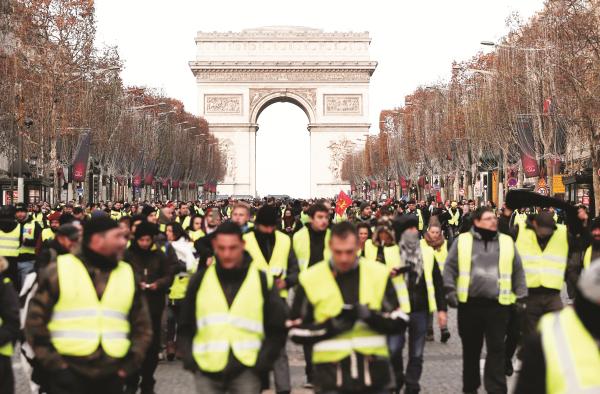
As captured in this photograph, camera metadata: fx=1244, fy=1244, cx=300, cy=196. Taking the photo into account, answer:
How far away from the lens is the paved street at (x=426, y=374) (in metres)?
11.8

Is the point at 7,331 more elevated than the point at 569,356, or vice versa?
the point at 569,356

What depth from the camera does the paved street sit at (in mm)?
11781

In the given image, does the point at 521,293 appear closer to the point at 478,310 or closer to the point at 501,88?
the point at 478,310

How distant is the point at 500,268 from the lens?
10.5 metres

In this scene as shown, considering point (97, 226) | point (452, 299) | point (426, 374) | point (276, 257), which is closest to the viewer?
point (97, 226)

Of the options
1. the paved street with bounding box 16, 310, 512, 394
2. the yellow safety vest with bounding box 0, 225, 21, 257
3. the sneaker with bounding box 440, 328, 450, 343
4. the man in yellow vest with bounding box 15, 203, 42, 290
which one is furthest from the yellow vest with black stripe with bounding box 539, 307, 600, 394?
the man in yellow vest with bounding box 15, 203, 42, 290

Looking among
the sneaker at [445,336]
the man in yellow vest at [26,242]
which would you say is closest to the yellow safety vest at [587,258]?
the sneaker at [445,336]

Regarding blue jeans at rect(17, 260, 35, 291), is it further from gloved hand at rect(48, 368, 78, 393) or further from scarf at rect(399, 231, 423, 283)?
gloved hand at rect(48, 368, 78, 393)

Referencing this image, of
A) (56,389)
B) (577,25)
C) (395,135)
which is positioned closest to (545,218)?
(56,389)

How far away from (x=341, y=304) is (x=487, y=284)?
12.3 ft

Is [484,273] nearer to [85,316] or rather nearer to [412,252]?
[412,252]

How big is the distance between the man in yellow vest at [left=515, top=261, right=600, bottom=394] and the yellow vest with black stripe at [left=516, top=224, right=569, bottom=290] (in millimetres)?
7076

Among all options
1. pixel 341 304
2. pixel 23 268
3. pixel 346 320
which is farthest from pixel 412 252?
pixel 23 268

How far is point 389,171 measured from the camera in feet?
312
